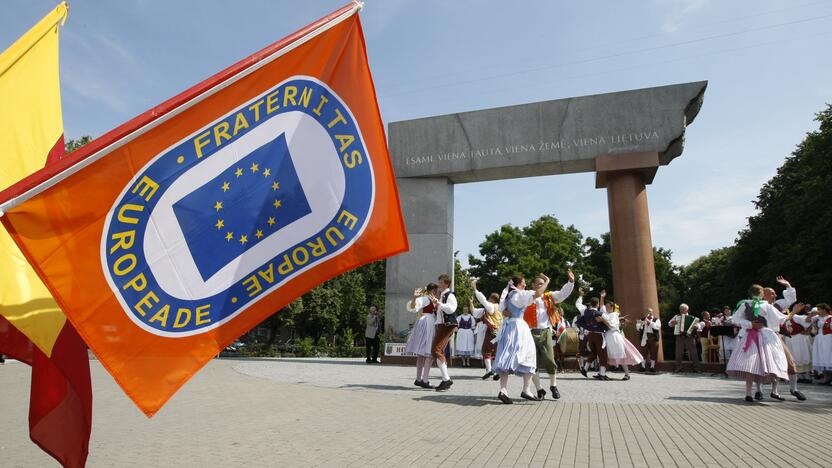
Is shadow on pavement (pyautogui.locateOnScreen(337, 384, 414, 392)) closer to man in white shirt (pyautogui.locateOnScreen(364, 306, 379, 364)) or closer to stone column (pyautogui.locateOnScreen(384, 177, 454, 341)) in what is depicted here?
man in white shirt (pyautogui.locateOnScreen(364, 306, 379, 364))

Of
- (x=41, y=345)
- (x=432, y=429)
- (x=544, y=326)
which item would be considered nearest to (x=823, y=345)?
(x=544, y=326)

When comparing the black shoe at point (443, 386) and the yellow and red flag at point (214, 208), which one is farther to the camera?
the black shoe at point (443, 386)

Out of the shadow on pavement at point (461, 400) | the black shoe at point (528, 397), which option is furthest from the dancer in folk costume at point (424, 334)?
the black shoe at point (528, 397)

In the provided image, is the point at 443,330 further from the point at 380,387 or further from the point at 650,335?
the point at 650,335

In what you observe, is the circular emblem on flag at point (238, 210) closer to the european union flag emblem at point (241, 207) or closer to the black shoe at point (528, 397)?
the european union flag emblem at point (241, 207)

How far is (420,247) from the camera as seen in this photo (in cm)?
2050

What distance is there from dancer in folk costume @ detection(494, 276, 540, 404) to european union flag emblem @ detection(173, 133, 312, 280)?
21.1 feet

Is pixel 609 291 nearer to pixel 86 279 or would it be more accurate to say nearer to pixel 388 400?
pixel 388 400

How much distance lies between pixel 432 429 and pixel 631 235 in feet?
46.9

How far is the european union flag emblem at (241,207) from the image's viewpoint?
2.88 meters

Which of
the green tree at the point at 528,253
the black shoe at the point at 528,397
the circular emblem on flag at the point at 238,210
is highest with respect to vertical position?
the green tree at the point at 528,253

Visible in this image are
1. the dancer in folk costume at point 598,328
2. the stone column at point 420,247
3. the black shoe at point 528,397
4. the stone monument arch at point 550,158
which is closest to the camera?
the black shoe at point 528,397

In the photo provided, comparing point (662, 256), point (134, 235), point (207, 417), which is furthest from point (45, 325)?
point (662, 256)

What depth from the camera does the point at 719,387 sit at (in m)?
12.2
